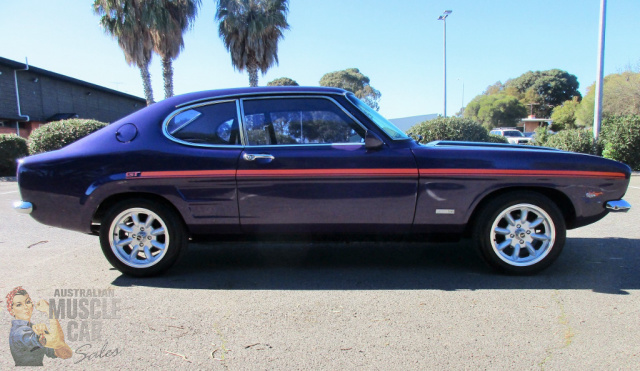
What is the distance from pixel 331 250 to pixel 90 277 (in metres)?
2.36

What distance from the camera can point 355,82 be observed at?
54.3 meters

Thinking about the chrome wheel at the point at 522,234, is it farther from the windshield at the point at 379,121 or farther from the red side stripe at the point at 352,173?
the windshield at the point at 379,121

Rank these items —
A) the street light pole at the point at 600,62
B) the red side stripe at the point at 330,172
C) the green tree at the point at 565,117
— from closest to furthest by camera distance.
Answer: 1. the red side stripe at the point at 330,172
2. the street light pole at the point at 600,62
3. the green tree at the point at 565,117

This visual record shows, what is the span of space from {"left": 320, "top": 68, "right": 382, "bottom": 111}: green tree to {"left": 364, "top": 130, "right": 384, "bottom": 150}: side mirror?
51036 mm

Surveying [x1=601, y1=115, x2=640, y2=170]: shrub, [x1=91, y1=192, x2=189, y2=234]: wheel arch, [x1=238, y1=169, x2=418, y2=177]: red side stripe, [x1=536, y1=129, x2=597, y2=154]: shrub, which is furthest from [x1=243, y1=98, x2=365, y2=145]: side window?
[x1=601, y1=115, x2=640, y2=170]: shrub

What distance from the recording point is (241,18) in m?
21.7

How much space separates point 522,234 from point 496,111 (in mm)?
59151

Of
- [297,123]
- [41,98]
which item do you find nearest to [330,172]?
[297,123]

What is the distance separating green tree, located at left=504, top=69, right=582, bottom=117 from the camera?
7750cm

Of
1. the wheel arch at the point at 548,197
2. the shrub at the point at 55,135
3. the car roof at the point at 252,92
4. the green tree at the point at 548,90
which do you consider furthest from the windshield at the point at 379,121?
the green tree at the point at 548,90

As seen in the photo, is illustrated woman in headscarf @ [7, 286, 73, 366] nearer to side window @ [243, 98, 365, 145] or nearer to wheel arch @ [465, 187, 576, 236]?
side window @ [243, 98, 365, 145]

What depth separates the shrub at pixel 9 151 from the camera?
621 inches

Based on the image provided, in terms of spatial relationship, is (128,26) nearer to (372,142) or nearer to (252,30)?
(252,30)

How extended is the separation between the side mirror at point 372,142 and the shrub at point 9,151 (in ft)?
55.5
